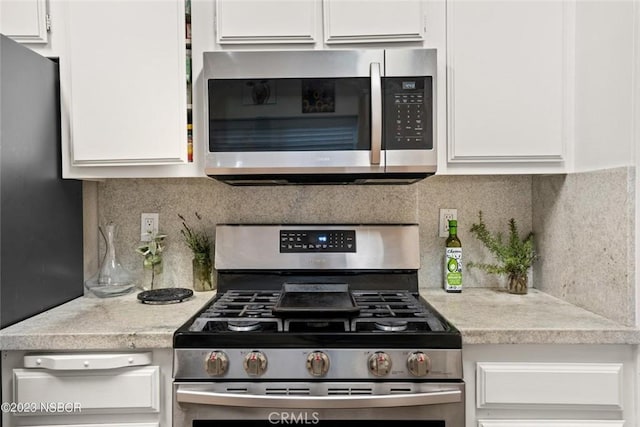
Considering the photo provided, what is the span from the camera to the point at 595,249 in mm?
1363

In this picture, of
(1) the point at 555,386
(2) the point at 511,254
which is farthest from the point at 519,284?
(1) the point at 555,386

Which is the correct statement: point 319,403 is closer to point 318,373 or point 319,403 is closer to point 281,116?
point 318,373

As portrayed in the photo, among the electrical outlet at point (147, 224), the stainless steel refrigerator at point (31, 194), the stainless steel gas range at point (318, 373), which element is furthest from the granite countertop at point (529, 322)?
the stainless steel refrigerator at point (31, 194)

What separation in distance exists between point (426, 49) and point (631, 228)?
2.65ft

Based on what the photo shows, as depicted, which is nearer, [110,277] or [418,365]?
[418,365]

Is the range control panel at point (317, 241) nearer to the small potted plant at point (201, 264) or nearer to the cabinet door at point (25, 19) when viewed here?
the small potted plant at point (201, 264)

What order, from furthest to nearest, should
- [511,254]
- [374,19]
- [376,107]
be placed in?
1. [511,254]
2. [374,19]
3. [376,107]

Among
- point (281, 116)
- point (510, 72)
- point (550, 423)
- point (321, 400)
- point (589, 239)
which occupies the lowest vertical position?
point (550, 423)

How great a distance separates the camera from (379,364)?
1.14 m

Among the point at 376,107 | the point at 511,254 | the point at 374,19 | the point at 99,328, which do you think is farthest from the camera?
the point at 511,254

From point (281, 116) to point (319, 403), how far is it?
87cm

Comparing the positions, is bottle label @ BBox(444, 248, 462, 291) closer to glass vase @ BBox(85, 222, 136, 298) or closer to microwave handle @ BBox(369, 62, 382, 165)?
microwave handle @ BBox(369, 62, 382, 165)

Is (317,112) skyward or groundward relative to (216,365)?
skyward

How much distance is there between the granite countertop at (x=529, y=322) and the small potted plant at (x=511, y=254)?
0.34 feet
